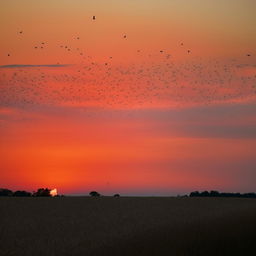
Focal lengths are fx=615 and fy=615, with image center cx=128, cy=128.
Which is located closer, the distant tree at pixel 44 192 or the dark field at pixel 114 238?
the dark field at pixel 114 238

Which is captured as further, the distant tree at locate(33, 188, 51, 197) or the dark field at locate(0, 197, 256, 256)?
the distant tree at locate(33, 188, 51, 197)

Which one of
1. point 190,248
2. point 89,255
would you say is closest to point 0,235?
point 89,255

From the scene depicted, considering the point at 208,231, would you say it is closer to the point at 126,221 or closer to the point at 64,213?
the point at 126,221

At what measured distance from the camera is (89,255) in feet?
63.0

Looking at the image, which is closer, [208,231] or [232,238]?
[232,238]

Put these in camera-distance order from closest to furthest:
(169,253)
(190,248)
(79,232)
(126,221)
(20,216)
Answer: (169,253), (190,248), (79,232), (126,221), (20,216)

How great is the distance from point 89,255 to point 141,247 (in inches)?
76.9

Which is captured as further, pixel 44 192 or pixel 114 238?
pixel 44 192

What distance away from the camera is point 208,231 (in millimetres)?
24922

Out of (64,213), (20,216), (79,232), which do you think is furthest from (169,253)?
(64,213)

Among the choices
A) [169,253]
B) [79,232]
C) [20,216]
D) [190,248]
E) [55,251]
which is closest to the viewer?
[169,253]

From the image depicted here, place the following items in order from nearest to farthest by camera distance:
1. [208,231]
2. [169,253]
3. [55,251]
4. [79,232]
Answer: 1. [169,253]
2. [55,251]
3. [208,231]
4. [79,232]

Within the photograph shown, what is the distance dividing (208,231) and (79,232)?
5.88 meters

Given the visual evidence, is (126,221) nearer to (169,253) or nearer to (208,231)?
(208,231)
